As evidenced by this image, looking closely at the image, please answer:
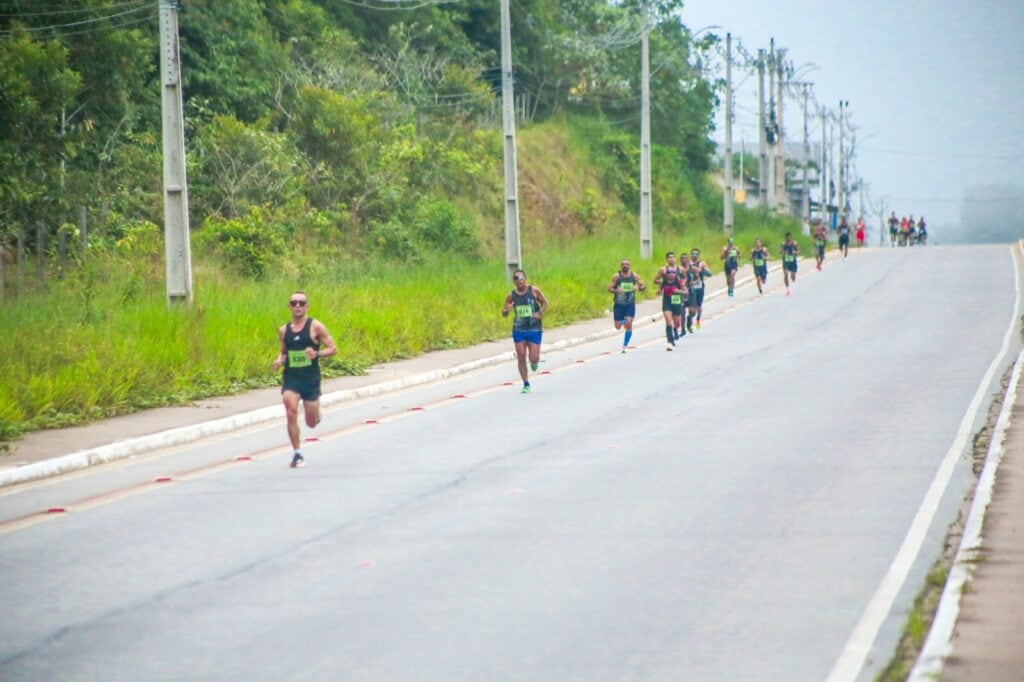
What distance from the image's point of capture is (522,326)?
74.9 feet

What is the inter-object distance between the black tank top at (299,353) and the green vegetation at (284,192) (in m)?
3.95

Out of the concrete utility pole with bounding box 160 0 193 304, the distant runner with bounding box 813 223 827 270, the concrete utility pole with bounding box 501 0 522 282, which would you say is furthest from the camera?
the distant runner with bounding box 813 223 827 270

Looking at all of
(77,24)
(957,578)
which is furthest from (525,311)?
(77,24)

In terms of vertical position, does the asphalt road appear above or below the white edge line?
below

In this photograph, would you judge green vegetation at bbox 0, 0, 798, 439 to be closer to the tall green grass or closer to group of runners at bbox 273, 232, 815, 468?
the tall green grass

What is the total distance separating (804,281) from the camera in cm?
5181

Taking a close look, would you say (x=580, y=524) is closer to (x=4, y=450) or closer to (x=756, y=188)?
(x=4, y=450)

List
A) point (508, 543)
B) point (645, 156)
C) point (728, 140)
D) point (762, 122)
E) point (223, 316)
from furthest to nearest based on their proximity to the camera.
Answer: point (762, 122), point (728, 140), point (645, 156), point (223, 316), point (508, 543)

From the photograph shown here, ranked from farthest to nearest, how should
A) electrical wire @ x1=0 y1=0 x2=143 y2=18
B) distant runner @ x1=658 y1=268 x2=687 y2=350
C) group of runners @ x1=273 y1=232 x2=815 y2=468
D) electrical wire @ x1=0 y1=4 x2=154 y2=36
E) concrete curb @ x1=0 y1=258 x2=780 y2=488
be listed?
electrical wire @ x1=0 y1=0 x2=143 y2=18 < electrical wire @ x1=0 y1=4 x2=154 y2=36 < distant runner @ x1=658 y1=268 x2=687 y2=350 < group of runners @ x1=273 y1=232 x2=815 y2=468 < concrete curb @ x1=0 y1=258 x2=780 y2=488

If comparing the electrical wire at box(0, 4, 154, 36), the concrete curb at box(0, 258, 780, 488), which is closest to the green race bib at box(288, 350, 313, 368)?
the concrete curb at box(0, 258, 780, 488)

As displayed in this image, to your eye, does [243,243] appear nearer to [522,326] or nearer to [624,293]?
[624,293]

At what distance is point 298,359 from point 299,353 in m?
0.09

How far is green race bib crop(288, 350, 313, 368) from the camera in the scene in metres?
15.2

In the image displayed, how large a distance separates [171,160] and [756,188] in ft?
406
